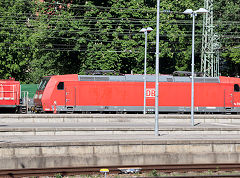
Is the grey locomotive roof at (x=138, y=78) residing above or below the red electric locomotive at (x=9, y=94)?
above

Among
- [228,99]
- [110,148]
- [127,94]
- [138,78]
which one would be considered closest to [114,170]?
[110,148]

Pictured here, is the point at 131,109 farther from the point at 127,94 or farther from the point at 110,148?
the point at 110,148

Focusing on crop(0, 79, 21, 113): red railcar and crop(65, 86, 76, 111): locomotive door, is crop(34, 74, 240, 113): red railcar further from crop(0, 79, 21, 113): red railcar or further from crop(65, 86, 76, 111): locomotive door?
crop(0, 79, 21, 113): red railcar

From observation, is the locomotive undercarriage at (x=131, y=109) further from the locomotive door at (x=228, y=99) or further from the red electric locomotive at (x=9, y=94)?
the red electric locomotive at (x=9, y=94)

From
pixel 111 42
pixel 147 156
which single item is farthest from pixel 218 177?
pixel 111 42

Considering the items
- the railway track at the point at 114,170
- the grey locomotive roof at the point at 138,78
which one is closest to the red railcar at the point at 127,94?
the grey locomotive roof at the point at 138,78

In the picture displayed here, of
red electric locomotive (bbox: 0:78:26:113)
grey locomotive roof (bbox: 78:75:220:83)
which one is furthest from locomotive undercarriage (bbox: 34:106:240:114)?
grey locomotive roof (bbox: 78:75:220:83)

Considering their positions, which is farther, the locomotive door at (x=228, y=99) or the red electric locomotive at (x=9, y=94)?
the locomotive door at (x=228, y=99)

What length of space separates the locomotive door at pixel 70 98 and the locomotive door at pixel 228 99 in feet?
50.4

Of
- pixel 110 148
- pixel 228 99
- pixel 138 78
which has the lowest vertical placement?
pixel 110 148

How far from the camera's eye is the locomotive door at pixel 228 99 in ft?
155

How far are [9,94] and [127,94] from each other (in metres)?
11.7

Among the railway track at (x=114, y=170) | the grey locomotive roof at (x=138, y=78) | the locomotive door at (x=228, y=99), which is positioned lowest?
the railway track at (x=114, y=170)

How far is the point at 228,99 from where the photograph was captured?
156 feet
